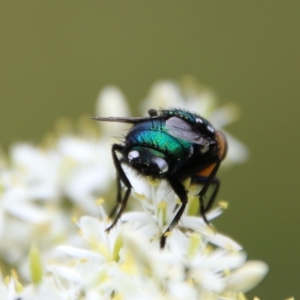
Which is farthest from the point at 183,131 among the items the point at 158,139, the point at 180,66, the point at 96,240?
the point at 180,66

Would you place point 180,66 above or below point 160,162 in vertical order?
above

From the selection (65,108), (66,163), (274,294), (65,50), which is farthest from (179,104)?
(65,50)

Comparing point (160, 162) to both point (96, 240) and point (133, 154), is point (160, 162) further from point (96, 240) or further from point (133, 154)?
point (96, 240)

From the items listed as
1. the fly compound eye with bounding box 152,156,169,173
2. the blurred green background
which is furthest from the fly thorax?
the blurred green background

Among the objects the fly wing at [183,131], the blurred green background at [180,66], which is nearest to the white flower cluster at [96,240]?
the fly wing at [183,131]

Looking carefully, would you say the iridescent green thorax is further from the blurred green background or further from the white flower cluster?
the blurred green background

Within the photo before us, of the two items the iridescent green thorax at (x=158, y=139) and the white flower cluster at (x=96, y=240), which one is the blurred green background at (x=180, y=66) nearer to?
the white flower cluster at (x=96, y=240)
